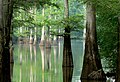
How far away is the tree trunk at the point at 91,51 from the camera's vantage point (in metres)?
15.6

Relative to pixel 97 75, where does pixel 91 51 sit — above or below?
above

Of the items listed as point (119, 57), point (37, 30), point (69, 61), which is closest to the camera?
point (119, 57)

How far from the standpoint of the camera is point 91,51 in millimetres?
15898

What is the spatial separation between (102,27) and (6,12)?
685 cm

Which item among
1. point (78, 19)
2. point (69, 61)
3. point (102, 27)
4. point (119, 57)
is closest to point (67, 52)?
point (69, 61)

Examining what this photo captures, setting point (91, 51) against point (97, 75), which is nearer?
point (97, 75)

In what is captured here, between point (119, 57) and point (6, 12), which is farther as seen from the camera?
point (119, 57)

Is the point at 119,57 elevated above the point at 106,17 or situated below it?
below

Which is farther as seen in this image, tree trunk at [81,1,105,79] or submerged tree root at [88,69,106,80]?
tree trunk at [81,1,105,79]

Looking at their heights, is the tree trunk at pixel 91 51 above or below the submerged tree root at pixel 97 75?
above

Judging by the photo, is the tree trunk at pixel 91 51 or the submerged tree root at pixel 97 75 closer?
the submerged tree root at pixel 97 75

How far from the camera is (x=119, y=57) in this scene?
37.0ft

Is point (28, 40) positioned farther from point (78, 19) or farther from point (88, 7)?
point (88, 7)

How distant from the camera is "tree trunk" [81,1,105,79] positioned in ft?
51.3
